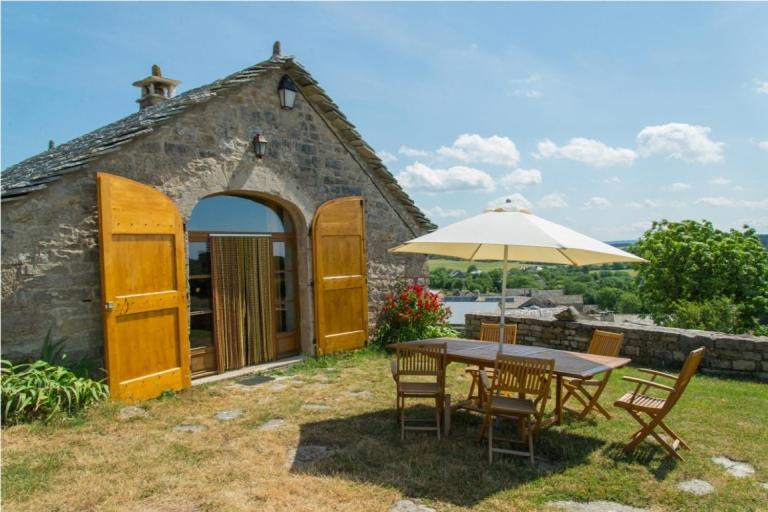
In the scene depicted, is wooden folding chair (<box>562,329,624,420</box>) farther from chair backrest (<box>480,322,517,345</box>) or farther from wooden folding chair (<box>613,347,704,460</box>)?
chair backrest (<box>480,322,517,345</box>)

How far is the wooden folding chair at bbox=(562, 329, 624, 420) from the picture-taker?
5.20m

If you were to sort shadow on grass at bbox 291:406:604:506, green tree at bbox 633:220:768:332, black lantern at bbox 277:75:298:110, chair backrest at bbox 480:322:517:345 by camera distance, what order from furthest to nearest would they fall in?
green tree at bbox 633:220:768:332
black lantern at bbox 277:75:298:110
chair backrest at bbox 480:322:517:345
shadow on grass at bbox 291:406:604:506

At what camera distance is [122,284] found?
5711 millimetres

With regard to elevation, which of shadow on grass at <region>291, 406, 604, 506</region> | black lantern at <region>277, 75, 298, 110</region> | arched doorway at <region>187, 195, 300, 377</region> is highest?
black lantern at <region>277, 75, 298, 110</region>

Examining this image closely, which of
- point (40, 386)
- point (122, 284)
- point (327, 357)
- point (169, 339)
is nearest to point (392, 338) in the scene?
point (327, 357)

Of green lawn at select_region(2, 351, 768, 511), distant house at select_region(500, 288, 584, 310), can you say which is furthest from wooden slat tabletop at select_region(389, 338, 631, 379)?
distant house at select_region(500, 288, 584, 310)

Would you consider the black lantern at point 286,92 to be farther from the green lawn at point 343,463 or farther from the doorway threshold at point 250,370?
the green lawn at point 343,463

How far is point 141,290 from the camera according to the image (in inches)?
232

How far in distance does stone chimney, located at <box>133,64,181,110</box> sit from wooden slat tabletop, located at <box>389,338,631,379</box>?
835 centimetres

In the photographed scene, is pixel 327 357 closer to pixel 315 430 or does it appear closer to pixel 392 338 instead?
pixel 392 338

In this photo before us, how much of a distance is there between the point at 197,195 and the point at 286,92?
7.04 feet

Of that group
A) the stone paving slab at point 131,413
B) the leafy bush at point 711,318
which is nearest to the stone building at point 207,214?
the stone paving slab at point 131,413

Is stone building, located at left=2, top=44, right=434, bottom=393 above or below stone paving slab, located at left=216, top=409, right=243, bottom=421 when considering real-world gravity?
above

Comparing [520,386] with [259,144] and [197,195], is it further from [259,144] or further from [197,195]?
[259,144]
